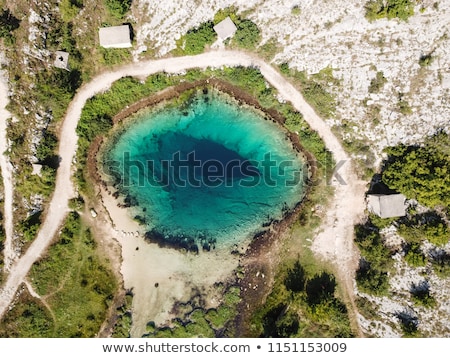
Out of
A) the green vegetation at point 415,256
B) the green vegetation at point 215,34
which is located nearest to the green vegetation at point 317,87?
the green vegetation at point 215,34

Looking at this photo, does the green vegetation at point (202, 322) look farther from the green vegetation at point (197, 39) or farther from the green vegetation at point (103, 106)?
the green vegetation at point (197, 39)

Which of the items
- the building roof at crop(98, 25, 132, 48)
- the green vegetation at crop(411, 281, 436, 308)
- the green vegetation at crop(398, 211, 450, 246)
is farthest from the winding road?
the green vegetation at crop(411, 281, 436, 308)

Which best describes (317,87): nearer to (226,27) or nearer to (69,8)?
(226,27)

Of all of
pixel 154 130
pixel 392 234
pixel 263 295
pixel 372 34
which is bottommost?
pixel 263 295

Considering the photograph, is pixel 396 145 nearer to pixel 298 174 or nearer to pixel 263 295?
pixel 298 174

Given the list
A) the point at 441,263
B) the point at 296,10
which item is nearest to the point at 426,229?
the point at 441,263

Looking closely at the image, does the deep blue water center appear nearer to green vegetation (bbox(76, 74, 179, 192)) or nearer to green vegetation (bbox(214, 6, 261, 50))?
green vegetation (bbox(76, 74, 179, 192))
